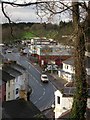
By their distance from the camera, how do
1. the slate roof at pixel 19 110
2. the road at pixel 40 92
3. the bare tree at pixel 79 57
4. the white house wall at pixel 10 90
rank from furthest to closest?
1. the white house wall at pixel 10 90
2. the road at pixel 40 92
3. the slate roof at pixel 19 110
4. the bare tree at pixel 79 57

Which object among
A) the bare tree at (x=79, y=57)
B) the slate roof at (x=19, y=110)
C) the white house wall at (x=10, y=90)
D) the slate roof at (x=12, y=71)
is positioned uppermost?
the bare tree at (x=79, y=57)

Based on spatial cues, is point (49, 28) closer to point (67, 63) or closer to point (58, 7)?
point (58, 7)

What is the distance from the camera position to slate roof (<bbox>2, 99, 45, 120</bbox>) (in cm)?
1223

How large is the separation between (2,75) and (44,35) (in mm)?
17114

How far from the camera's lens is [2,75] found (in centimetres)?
2136

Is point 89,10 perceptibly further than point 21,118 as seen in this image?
No

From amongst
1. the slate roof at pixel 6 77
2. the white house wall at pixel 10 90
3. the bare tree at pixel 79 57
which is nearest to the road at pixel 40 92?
the white house wall at pixel 10 90

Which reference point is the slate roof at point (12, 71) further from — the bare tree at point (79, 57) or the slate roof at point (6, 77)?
the bare tree at point (79, 57)

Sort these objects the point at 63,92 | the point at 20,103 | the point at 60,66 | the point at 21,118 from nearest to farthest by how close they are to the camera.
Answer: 1. the point at 21,118
2. the point at 20,103
3. the point at 63,92
4. the point at 60,66

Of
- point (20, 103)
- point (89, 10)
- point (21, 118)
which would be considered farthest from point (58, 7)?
point (20, 103)

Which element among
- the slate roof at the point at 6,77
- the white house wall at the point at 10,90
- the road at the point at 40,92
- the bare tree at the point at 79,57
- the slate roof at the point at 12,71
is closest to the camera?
the bare tree at the point at 79,57

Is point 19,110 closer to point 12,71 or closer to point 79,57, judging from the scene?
point 79,57

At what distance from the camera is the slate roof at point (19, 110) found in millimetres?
12227

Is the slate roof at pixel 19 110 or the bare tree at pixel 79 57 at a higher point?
the bare tree at pixel 79 57
